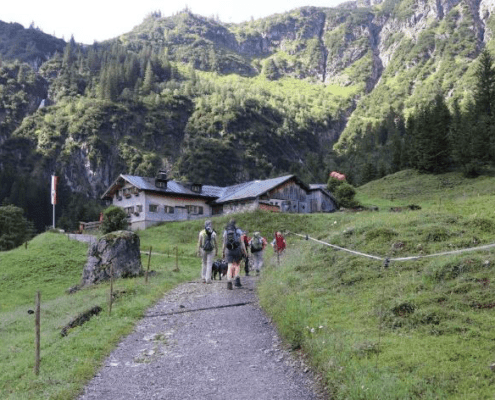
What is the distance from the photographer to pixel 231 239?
19953 millimetres

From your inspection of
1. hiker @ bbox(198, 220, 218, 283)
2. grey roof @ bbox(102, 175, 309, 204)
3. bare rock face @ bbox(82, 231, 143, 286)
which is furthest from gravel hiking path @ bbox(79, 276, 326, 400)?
grey roof @ bbox(102, 175, 309, 204)

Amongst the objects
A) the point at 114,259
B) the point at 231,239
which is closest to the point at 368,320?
the point at 231,239

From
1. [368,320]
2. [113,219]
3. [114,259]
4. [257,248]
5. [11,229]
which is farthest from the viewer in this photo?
[11,229]

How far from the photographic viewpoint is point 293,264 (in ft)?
60.3

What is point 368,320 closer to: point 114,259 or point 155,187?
point 114,259

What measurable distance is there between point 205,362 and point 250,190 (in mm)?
58472

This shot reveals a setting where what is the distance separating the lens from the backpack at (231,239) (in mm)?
19938

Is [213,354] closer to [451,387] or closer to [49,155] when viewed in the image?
[451,387]

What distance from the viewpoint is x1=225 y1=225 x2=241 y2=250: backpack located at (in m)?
19.9

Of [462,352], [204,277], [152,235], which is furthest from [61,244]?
[462,352]

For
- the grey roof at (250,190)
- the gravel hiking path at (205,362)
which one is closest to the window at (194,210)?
the grey roof at (250,190)

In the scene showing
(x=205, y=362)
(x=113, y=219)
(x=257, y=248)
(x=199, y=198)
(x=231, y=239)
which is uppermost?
(x=199, y=198)

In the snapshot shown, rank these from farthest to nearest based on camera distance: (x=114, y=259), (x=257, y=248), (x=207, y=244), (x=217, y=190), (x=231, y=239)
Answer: (x=217, y=190), (x=114, y=259), (x=257, y=248), (x=207, y=244), (x=231, y=239)

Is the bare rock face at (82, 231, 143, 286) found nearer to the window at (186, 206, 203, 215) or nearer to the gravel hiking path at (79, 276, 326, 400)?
the gravel hiking path at (79, 276, 326, 400)
